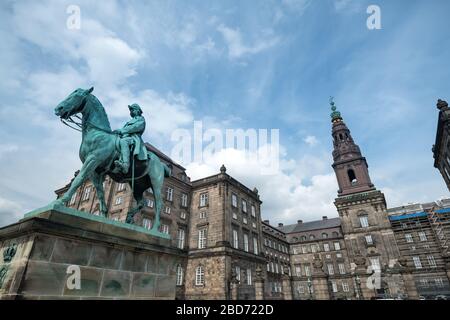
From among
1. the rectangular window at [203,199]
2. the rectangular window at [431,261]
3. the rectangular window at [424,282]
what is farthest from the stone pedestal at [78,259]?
the rectangular window at [431,261]

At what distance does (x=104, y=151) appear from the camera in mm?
5141

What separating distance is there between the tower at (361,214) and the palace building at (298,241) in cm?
17

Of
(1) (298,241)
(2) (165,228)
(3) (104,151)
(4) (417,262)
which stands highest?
(1) (298,241)

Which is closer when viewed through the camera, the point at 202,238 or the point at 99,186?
the point at 99,186

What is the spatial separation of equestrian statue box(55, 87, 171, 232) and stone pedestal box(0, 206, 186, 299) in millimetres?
696

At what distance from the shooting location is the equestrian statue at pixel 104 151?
198 inches

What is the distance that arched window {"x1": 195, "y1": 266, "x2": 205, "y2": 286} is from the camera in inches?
1083

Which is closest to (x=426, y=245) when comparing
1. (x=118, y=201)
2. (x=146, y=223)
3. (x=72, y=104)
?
(x=146, y=223)

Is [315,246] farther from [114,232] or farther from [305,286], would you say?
[114,232]

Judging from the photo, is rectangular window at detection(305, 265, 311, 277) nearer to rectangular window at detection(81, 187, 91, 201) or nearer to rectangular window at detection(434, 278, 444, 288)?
rectangular window at detection(434, 278, 444, 288)

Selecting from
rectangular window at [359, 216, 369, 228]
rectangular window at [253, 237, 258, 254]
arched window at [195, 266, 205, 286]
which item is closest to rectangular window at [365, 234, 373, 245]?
rectangular window at [359, 216, 369, 228]

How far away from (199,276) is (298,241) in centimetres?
4384

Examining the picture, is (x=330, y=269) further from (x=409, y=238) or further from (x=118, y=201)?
(x=118, y=201)
